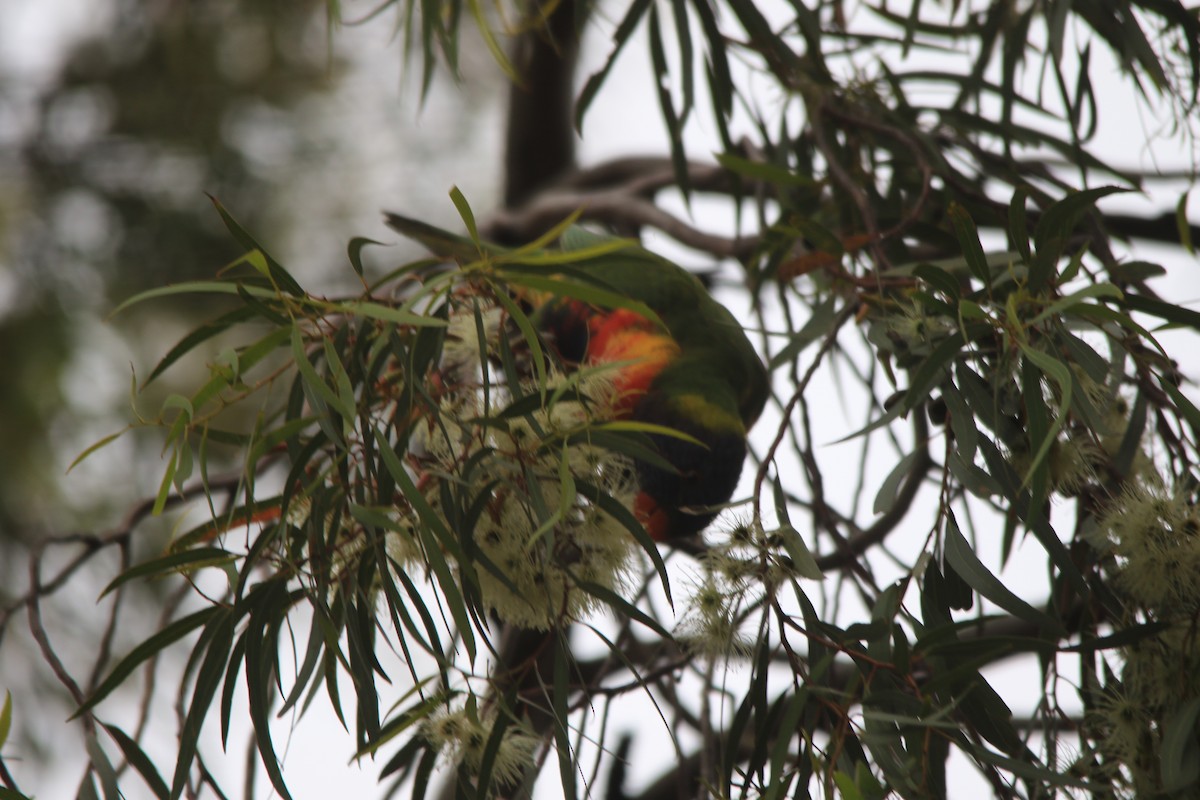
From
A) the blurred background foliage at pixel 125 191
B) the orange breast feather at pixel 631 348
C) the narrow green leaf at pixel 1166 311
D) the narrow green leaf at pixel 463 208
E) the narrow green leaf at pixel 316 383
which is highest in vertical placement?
the blurred background foliage at pixel 125 191

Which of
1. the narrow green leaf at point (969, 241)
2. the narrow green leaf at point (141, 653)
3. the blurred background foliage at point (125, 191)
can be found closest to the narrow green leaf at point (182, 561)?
the narrow green leaf at point (141, 653)

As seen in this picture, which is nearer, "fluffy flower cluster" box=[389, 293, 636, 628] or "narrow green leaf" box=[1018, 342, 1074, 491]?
"narrow green leaf" box=[1018, 342, 1074, 491]

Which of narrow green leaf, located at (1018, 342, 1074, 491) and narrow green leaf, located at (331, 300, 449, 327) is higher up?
narrow green leaf, located at (331, 300, 449, 327)

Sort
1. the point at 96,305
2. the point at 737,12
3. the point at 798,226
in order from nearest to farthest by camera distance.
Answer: the point at 798,226 < the point at 737,12 < the point at 96,305

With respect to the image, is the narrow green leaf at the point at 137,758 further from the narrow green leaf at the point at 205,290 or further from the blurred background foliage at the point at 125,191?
the blurred background foliage at the point at 125,191

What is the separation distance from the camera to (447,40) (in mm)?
1361

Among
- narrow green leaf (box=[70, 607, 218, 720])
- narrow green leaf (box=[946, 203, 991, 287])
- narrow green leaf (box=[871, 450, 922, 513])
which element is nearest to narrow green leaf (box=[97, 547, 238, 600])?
narrow green leaf (box=[70, 607, 218, 720])

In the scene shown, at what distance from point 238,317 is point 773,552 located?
0.40 metres

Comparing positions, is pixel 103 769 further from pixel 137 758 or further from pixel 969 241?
pixel 969 241

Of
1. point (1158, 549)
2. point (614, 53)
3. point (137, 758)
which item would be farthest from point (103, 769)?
point (614, 53)

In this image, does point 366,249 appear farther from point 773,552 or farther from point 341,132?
point 773,552

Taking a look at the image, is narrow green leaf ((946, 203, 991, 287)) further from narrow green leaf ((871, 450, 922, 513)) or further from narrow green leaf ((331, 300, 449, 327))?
narrow green leaf ((331, 300, 449, 327))

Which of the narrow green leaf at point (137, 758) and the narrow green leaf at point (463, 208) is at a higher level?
the narrow green leaf at point (463, 208)

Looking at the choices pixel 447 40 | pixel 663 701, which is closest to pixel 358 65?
pixel 447 40
